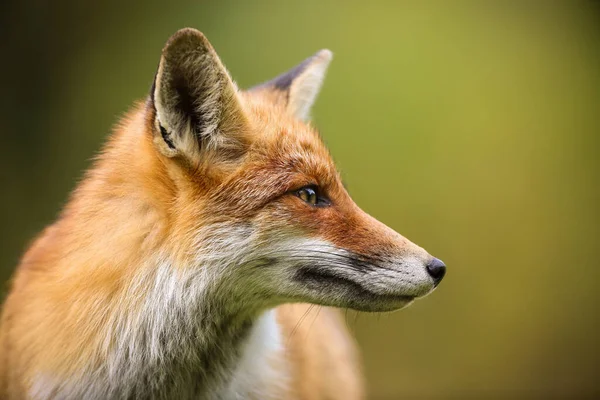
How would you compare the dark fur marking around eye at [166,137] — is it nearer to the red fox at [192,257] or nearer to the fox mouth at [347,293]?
the red fox at [192,257]

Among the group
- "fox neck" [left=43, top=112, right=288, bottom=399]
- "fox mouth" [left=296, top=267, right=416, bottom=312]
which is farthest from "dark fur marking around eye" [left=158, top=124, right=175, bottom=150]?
"fox mouth" [left=296, top=267, right=416, bottom=312]

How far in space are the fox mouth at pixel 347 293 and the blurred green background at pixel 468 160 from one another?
4.55 metres

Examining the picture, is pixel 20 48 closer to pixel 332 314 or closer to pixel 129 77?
pixel 129 77

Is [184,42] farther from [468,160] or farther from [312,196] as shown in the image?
[468,160]

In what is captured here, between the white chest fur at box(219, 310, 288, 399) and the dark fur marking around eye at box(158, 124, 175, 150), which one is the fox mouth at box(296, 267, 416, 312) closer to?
the white chest fur at box(219, 310, 288, 399)

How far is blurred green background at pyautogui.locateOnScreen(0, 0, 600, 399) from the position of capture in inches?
289

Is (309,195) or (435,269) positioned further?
(309,195)

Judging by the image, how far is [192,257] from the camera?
2605mm

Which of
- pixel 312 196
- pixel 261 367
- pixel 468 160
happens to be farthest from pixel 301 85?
pixel 468 160

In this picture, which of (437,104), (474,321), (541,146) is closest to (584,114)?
(541,146)

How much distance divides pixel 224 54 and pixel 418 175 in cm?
253

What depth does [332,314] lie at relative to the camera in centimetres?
474

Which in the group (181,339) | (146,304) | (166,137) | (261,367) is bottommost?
(261,367)

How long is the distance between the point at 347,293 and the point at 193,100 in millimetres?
987
